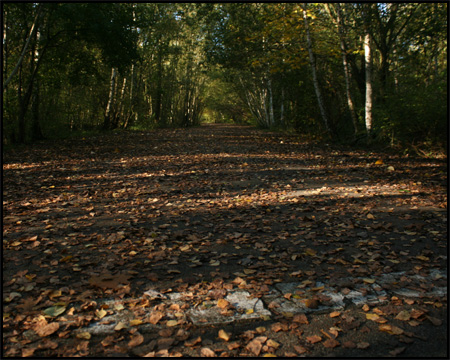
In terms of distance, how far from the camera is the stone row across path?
3.21 m

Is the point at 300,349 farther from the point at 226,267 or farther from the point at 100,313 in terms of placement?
the point at 100,313

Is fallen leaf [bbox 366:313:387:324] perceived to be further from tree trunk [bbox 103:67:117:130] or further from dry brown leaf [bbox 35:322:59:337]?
tree trunk [bbox 103:67:117:130]

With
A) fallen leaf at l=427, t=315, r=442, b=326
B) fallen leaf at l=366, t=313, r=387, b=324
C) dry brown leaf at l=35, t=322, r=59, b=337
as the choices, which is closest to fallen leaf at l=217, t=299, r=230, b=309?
fallen leaf at l=366, t=313, r=387, b=324

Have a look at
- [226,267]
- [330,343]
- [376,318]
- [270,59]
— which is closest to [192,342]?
[330,343]

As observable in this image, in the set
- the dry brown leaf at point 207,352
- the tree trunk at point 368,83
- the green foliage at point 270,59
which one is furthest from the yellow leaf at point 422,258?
the tree trunk at point 368,83

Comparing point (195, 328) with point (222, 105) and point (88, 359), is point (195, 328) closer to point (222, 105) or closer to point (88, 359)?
point (88, 359)

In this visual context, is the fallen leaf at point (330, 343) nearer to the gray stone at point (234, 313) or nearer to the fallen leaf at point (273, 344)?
the fallen leaf at point (273, 344)

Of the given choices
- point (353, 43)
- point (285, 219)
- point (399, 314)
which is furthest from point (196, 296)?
point (353, 43)

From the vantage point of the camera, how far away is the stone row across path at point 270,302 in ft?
10.5

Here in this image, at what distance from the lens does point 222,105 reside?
2408 inches

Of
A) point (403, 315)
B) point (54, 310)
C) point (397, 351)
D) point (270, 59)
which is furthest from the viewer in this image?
point (270, 59)

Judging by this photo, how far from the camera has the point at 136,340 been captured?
9.57ft

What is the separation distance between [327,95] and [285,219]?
1541 centimetres

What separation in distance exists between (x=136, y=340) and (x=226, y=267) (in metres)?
1.66
